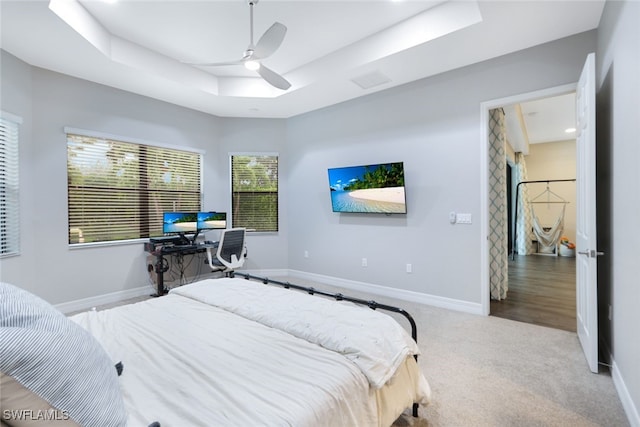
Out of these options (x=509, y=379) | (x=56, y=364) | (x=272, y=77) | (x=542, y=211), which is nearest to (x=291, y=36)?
(x=272, y=77)

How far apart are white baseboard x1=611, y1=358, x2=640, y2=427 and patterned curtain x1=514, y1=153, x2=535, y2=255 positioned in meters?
6.26

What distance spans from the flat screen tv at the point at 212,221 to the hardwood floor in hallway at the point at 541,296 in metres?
3.87

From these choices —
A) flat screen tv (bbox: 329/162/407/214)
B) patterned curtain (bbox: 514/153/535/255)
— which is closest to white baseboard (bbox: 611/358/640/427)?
flat screen tv (bbox: 329/162/407/214)

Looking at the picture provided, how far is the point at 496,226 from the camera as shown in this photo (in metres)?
4.01

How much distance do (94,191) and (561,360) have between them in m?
5.19

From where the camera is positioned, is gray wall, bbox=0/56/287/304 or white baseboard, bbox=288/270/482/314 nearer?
gray wall, bbox=0/56/287/304

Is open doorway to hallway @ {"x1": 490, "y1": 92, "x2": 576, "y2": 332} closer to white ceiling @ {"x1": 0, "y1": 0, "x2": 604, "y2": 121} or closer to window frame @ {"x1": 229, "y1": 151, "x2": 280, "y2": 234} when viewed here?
white ceiling @ {"x1": 0, "y1": 0, "x2": 604, "y2": 121}

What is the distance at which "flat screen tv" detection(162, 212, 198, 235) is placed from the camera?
429 centimetres

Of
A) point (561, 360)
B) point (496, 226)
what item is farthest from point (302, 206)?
point (561, 360)

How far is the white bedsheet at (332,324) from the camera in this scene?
136 cm

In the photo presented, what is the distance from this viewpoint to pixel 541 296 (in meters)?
4.09

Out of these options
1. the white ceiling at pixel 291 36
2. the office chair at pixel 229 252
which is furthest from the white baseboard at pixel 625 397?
the office chair at pixel 229 252

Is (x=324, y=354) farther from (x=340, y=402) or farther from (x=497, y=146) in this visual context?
(x=497, y=146)

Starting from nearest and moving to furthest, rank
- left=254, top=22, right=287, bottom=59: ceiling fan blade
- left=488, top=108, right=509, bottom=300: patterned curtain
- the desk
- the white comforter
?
the white comforter < left=254, top=22, right=287, bottom=59: ceiling fan blade < left=488, top=108, right=509, bottom=300: patterned curtain < the desk
